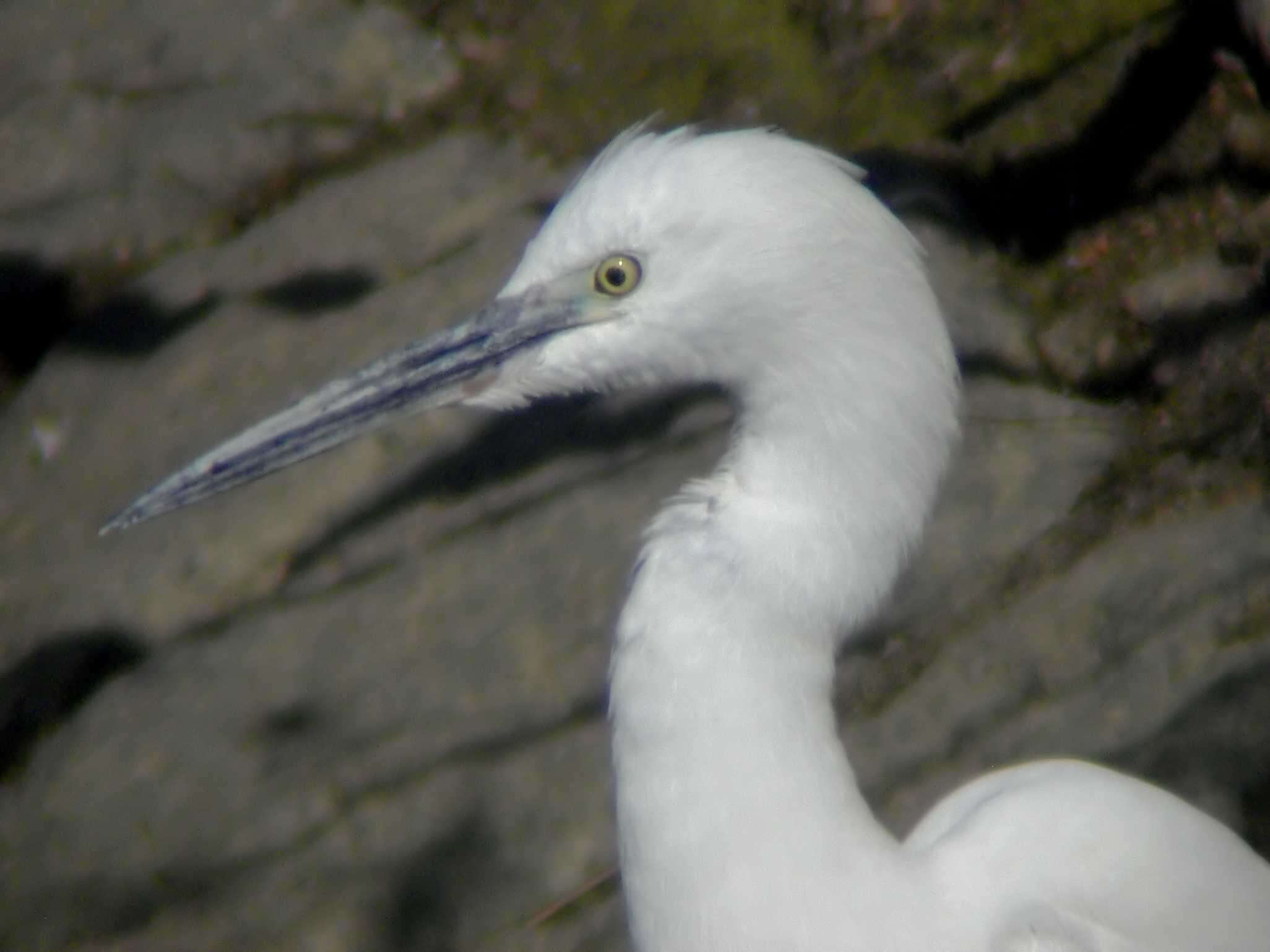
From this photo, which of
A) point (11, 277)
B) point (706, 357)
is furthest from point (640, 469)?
point (11, 277)

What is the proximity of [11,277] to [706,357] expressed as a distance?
2522 mm

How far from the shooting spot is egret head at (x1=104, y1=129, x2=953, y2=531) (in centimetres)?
133

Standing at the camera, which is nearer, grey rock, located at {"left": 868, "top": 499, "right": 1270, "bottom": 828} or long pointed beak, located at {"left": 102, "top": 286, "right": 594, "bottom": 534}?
long pointed beak, located at {"left": 102, "top": 286, "right": 594, "bottom": 534}

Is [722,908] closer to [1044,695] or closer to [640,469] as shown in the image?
[1044,695]

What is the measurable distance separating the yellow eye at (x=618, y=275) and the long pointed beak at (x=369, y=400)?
5.9 inches

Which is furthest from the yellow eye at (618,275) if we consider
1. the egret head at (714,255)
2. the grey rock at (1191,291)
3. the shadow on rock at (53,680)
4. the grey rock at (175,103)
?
the grey rock at (175,103)

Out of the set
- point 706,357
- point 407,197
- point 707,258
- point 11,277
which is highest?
point 707,258

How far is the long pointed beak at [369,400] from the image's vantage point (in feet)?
5.10

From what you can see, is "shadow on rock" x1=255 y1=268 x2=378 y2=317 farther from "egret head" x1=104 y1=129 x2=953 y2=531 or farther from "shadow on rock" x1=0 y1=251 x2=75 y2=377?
"egret head" x1=104 y1=129 x2=953 y2=531

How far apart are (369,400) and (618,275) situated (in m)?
0.37

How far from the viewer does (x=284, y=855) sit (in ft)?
7.60

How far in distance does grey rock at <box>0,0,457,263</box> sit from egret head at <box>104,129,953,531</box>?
2003mm

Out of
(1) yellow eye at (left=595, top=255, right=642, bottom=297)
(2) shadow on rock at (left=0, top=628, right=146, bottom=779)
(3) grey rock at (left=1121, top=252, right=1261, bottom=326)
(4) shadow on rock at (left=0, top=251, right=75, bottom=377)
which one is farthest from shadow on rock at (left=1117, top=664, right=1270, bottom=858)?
(4) shadow on rock at (left=0, top=251, right=75, bottom=377)

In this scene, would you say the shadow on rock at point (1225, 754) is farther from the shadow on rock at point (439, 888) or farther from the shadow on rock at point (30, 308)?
the shadow on rock at point (30, 308)
